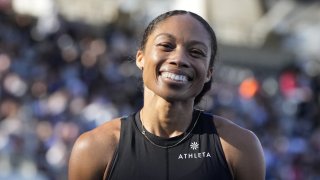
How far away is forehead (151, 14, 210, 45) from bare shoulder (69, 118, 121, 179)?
465mm

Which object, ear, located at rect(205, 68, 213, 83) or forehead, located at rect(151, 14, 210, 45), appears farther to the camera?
ear, located at rect(205, 68, 213, 83)

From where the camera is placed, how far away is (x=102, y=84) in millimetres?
11688

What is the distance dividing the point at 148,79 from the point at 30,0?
45.2 feet

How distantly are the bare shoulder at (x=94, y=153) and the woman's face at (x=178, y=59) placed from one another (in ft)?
0.88

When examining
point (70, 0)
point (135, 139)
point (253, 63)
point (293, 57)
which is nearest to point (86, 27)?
point (70, 0)

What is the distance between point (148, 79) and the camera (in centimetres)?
304

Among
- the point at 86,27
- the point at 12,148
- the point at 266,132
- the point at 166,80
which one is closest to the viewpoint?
the point at 166,80

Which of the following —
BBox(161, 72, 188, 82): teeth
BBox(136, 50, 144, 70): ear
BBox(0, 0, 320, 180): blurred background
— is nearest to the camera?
BBox(161, 72, 188, 82): teeth

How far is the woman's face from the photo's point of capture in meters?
2.96

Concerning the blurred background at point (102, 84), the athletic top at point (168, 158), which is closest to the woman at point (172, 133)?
the athletic top at point (168, 158)

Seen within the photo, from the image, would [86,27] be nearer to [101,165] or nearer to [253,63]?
[253,63]

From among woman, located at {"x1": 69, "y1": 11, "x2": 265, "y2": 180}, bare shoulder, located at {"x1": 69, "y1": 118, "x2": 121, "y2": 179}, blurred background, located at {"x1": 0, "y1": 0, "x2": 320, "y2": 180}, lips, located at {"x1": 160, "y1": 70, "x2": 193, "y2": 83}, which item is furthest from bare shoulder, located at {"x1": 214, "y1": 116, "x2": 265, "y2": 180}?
blurred background, located at {"x1": 0, "y1": 0, "x2": 320, "y2": 180}

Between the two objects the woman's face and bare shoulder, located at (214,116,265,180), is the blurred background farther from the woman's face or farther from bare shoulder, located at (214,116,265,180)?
the woman's face

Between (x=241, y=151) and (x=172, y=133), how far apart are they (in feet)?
0.97
